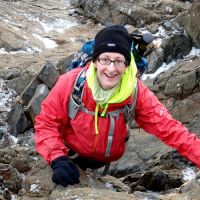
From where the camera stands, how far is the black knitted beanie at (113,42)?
478 cm

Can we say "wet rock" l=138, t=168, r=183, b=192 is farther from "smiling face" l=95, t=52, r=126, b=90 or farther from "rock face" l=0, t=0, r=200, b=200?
"smiling face" l=95, t=52, r=126, b=90

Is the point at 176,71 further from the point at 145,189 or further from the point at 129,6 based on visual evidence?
the point at 129,6

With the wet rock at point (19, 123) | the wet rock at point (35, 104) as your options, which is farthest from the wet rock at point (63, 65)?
the wet rock at point (19, 123)

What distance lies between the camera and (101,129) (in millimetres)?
4961

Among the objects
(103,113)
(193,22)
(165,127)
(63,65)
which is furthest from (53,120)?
(193,22)

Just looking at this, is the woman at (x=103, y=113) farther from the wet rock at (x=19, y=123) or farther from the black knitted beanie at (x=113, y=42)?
the wet rock at (x=19, y=123)

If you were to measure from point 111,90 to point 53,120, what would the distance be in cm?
75

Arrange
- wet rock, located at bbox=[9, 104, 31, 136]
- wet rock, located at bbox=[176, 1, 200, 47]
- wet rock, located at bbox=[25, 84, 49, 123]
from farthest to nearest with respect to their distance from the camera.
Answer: wet rock, located at bbox=[176, 1, 200, 47] < wet rock, located at bbox=[9, 104, 31, 136] < wet rock, located at bbox=[25, 84, 49, 123]

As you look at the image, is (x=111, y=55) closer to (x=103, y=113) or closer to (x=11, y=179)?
(x=103, y=113)

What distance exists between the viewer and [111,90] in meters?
4.90

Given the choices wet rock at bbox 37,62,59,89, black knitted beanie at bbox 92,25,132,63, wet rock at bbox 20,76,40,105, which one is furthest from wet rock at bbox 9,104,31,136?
black knitted beanie at bbox 92,25,132,63

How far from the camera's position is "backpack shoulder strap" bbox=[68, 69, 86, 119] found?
491cm

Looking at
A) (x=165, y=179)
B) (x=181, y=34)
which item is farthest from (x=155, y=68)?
(x=165, y=179)

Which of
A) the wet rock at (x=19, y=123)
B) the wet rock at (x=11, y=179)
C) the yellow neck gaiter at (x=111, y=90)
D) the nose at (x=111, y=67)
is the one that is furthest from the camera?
the wet rock at (x=19, y=123)
